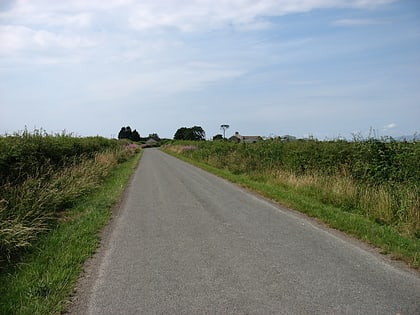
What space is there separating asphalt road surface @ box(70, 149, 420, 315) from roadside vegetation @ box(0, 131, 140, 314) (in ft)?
1.28

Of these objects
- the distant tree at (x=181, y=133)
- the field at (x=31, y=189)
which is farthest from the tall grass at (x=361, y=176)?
the distant tree at (x=181, y=133)

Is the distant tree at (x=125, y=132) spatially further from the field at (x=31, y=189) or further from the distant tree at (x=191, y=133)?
the field at (x=31, y=189)

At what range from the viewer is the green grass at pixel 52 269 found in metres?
4.85

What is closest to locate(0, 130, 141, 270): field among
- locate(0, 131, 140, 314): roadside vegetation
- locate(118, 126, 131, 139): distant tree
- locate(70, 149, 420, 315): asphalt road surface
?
locate(0, 131, 140, 314): roadside vegetation

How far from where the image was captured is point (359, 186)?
1261 centimetres

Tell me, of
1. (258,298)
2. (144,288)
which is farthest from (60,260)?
(258,298)

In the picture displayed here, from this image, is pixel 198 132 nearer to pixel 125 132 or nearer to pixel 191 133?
pixel 191 133

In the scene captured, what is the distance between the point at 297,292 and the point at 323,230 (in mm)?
4003

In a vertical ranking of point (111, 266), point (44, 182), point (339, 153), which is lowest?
point (111, 266)

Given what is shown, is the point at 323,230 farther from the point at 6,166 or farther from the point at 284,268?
the point at 6,166

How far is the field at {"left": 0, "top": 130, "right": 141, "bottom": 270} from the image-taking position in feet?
24.6

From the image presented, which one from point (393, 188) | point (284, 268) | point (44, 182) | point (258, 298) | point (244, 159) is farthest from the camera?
point (244, 159)

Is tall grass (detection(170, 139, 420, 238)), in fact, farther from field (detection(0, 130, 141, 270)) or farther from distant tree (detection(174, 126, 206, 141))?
distant tree (detection(174, 126, 206, 141))

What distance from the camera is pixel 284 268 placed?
20.2ft
